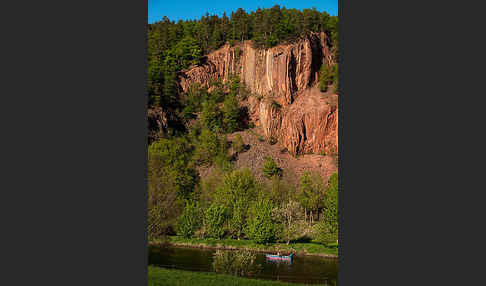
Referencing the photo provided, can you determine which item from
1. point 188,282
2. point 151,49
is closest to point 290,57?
point 151,49

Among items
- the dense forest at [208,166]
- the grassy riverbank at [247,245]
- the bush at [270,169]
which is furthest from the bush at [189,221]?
the bush at [270,169]

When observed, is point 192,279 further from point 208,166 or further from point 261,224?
point 208,166

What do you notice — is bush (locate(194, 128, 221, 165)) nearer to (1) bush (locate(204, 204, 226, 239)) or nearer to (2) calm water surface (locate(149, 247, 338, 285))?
(1) bush (locate(204, 204, 226, 239))

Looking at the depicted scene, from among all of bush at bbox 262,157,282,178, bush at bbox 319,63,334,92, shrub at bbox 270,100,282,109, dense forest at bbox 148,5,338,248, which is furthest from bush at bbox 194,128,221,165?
bush at bbox 319,63,334,92

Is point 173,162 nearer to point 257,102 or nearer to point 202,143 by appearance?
point 202,143

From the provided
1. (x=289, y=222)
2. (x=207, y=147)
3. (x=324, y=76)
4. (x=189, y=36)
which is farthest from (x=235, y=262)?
(x=324, y=76)

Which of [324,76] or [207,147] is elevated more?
[324,76]
